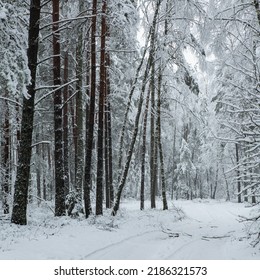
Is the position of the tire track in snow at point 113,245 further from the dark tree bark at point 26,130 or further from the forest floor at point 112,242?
the dark tree bark at point 26,130

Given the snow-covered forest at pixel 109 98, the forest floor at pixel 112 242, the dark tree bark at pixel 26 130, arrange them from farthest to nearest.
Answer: the dark tree bark at pixel 26 130, the snow-covered forest at pixel 109 98, the forest floor at pixel 112 242

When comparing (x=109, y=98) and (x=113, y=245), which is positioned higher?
(x=109, y=98)

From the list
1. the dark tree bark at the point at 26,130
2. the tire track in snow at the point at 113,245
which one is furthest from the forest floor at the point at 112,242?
the dark tree bark at the point at 26,130

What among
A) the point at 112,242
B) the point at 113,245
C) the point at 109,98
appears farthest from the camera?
the point at 109,98

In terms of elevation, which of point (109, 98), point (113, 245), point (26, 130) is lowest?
point (113, 245)

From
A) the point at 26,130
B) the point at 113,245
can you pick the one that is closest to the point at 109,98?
the point at 26,130

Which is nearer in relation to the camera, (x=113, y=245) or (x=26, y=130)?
(x=113, y=245)

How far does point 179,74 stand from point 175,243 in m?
10.2

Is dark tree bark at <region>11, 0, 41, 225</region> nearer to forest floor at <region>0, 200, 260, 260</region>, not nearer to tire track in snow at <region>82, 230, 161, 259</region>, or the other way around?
forest floor at <region>0, 200, 260, 260</region>

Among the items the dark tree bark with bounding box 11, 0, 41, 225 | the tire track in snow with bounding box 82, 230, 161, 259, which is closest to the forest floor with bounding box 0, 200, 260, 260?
the tire track in snow with bounding box 82, 230, 161, 259

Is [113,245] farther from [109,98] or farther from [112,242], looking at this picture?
[109,98]

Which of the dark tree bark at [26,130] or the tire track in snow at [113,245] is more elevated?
the dark tree bark at [26,130]

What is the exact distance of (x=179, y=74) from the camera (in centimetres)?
1834

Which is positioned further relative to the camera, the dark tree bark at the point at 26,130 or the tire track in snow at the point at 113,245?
the dark tree bark at the point at 26,130
